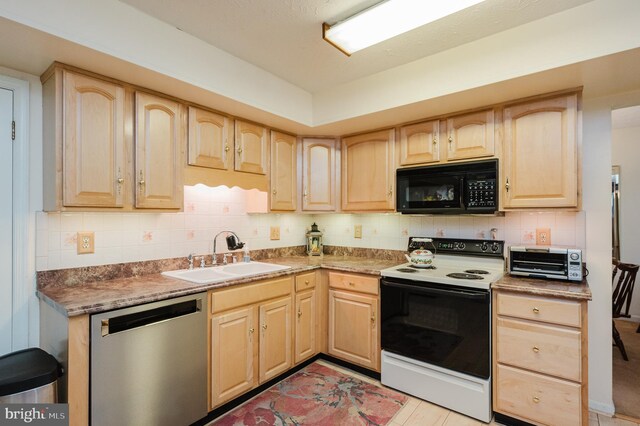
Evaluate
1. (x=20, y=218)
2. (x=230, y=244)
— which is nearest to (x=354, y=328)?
(x=230, y=244)

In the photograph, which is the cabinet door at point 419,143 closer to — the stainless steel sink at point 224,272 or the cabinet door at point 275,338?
the stainless steel sink at point 224,272

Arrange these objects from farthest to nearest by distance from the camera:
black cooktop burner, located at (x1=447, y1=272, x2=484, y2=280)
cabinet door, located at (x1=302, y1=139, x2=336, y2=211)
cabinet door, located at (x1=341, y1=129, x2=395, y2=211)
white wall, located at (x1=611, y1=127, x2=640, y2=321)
→ white wall, located at (x1=611, y1=127, x2=640, y2=321) < cabinet door, located at (x1=302, y1=139, x2=336, y2=211) < cabinet door, located at (x1=341, y1=129, x2=395, y2=211) < black cooktop burner, located at (x1=447, y1=272, x2=484, y2=280)

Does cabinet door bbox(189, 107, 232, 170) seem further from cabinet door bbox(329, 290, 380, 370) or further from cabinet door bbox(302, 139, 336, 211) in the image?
cabinet door bbox(329, 290, 380, 370)

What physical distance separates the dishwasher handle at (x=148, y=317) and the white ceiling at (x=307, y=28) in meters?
1.60

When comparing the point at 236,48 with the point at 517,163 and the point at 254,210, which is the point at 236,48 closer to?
the point at 254,210

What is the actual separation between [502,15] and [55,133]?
8.02 feet

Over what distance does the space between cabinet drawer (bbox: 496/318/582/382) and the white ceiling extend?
1749 millimetres

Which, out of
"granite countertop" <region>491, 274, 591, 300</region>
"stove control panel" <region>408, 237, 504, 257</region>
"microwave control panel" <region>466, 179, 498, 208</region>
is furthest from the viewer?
"stove control panel" <region>408, 237, 504, 257</region>

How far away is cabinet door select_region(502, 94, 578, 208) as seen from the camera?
2.02 m

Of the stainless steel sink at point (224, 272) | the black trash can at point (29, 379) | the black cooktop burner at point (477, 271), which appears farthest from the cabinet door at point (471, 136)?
the black trash can at point (29, 379)

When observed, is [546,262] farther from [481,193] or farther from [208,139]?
[208,139]

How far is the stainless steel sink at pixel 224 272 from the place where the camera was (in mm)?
2247

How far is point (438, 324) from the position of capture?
2.21 metres

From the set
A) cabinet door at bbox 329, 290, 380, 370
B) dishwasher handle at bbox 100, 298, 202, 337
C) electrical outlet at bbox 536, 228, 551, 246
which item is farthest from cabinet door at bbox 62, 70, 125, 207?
A: electrical outlet at bbox 536, 228, 551, 246
